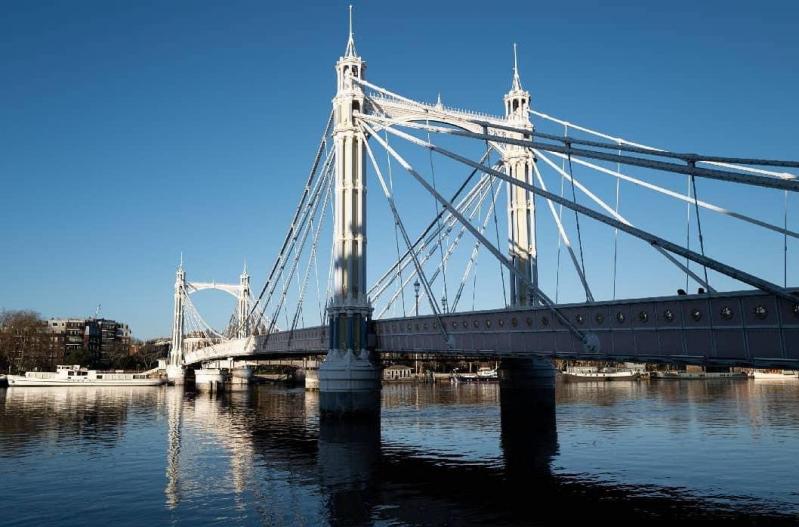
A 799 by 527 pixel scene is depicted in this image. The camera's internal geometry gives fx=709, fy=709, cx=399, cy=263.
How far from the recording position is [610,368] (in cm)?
16350

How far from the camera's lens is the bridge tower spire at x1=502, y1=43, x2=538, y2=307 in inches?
2232

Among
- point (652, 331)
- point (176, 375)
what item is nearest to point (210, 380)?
point (176, 375)

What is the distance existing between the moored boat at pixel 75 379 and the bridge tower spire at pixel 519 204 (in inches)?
3666

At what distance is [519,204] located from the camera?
57.8m

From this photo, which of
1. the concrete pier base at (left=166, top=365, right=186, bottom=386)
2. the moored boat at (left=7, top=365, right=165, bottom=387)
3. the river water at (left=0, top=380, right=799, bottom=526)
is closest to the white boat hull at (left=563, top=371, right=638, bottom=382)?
the concrete pier base at (left=166, top=365, right=186, bottom=386)

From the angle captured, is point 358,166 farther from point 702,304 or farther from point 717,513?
point 717,513

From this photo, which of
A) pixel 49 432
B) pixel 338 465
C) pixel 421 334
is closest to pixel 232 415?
pixel 49 432

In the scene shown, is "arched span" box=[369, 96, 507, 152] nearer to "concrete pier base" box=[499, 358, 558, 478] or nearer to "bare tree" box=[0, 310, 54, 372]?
"concrete pier base" box=[499, 358, 558, 478]

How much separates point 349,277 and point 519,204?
15865 mm

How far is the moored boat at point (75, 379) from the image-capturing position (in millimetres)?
121438

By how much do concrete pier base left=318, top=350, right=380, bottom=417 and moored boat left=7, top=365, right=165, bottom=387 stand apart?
295 feet

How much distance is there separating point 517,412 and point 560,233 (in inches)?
676

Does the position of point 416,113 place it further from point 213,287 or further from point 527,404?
point 213,287

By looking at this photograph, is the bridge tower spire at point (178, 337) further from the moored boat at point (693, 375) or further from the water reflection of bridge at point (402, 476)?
the moored boat at point (693, 375)
